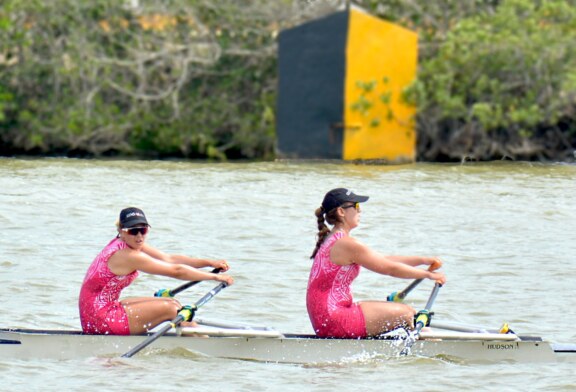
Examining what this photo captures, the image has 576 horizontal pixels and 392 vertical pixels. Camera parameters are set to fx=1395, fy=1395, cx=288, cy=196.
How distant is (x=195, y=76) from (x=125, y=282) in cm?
2075

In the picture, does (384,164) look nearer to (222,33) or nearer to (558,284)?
(222,33)

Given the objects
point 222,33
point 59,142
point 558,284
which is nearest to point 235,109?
point 222,33

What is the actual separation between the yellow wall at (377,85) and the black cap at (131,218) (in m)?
18.3

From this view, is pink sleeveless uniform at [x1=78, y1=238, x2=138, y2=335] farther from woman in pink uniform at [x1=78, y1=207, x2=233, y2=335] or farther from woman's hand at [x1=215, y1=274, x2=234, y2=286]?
woman's hand at [x1=215, y1=274, x2=234, y2=286]

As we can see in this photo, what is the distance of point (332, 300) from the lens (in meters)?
10.4

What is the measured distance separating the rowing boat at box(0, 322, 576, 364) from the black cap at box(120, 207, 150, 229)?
0.89 m

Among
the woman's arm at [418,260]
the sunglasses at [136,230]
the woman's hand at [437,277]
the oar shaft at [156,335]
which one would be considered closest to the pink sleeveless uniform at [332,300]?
the woman's arm at [418,260]

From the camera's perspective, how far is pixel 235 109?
101 ft

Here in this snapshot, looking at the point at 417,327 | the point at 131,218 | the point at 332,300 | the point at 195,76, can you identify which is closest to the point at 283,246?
the point at 332,300

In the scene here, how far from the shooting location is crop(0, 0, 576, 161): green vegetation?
29.0 m

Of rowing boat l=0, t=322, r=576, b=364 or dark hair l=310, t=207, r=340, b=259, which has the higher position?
dark hair l=310, t=207, r=340, b=259

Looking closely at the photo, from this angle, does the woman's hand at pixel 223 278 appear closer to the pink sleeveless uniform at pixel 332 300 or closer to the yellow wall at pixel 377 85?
the pink sleeveless uniform at pixel 332 300

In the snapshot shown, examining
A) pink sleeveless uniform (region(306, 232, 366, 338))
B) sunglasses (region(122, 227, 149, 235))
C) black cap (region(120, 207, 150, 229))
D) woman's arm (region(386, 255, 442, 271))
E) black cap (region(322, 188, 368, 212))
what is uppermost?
black cap (region(322, 188, 368, 212))

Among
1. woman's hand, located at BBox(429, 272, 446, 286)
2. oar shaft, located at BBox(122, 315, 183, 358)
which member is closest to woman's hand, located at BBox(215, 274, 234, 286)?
oar shaft, located at BBox(122, 315, 183, 358)
